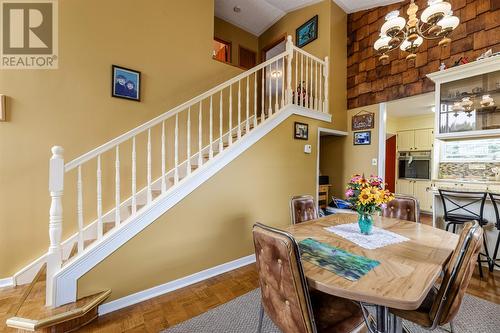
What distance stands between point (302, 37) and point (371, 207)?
4.21 metres

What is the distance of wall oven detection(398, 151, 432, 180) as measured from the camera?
5496mm

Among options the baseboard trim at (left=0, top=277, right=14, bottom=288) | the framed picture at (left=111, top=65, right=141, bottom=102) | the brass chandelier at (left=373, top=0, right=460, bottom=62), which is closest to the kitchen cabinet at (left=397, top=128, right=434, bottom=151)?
the brass chandelier at (left=373, top=0, right=460, bottom=62)

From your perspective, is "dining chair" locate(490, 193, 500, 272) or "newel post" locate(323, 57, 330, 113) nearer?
"dining chair" locate(490, 193, 500, 272)

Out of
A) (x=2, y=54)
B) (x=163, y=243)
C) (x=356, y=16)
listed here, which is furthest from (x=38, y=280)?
(x=356, y=16)

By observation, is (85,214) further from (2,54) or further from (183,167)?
(2,54)

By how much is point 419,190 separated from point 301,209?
195 inches

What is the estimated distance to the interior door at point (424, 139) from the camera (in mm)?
5477

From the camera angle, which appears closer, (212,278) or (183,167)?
(212,278)

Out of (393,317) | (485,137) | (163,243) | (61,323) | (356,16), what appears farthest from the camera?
(356,16)

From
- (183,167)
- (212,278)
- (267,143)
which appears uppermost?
(267,143)

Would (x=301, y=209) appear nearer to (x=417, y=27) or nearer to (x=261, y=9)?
(x=417, y=27)

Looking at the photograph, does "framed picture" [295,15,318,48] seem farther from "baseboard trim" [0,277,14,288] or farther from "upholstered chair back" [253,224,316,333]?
"baseboard trim" [0,277,14,288]

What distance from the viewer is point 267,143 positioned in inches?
123

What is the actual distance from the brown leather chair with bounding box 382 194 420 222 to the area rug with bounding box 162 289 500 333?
83 cm
